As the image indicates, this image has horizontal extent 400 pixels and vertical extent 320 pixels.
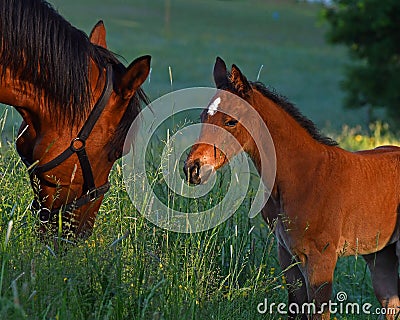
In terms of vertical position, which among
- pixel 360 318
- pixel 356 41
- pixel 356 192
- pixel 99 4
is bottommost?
pixel 360 318

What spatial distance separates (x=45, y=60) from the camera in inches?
141

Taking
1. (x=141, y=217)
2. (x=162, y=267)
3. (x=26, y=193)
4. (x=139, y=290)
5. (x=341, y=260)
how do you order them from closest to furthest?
1. (x=139, y=290)
2. (x=162, y=267)
3. (x=141, y=217)
4. (x=26, y=193)
5. (x=341, y=260)

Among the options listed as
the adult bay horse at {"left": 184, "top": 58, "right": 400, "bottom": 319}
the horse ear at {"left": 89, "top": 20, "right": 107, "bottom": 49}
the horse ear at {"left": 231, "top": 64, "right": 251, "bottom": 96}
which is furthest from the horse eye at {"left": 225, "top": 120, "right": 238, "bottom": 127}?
the horse ear at {"left": 89, "top": 20, "right": 107, "bottom": 49}

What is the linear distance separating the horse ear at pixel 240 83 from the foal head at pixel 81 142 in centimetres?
48

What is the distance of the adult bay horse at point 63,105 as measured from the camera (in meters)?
3.56

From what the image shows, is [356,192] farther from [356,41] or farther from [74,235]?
[356,41]

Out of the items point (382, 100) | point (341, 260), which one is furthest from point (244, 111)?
point (382, 100)

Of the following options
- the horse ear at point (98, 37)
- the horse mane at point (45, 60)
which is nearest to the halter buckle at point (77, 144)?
the horse mane at point (45, 60)

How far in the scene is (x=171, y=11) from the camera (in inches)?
2125

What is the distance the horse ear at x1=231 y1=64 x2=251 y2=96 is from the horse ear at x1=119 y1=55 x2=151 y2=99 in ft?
1.54

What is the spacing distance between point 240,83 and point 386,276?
65.9 inches

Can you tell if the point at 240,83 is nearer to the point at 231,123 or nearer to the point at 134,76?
the point at 231,123

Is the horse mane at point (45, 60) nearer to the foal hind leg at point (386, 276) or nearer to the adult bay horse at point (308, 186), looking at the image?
the adult bay horse at point (308, 186)

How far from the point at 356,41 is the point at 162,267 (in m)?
14.1
